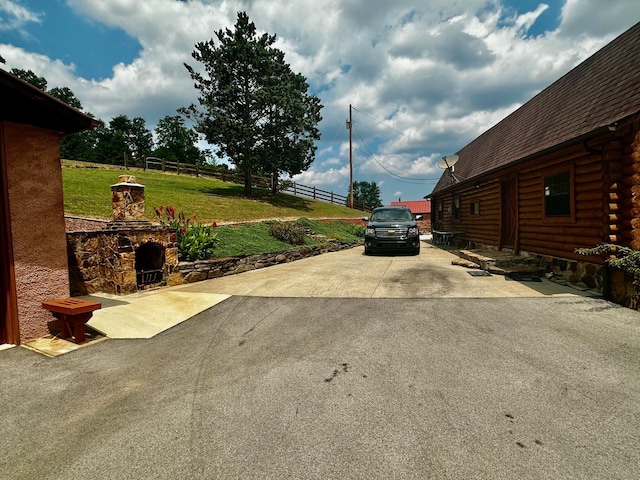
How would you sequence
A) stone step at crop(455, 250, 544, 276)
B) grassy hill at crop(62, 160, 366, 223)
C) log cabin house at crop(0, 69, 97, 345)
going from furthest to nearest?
grassy hill at crop(62, 160, 366, 223)
stone step at crop(455, 250, 544, 276)
log cabin house at crop(0, 69, 97, 345)

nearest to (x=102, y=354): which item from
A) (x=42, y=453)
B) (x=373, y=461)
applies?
(x=42, y=453)

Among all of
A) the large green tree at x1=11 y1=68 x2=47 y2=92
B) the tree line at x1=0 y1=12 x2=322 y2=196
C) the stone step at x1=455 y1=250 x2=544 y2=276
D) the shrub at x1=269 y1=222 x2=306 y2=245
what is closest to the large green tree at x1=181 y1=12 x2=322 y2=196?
the tree line at x1=0 y1=12 x2=322 y2=196

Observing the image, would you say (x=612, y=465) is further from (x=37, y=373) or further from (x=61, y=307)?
(x=61, y=307)

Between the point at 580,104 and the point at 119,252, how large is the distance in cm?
1169

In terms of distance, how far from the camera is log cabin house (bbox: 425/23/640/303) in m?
6.02

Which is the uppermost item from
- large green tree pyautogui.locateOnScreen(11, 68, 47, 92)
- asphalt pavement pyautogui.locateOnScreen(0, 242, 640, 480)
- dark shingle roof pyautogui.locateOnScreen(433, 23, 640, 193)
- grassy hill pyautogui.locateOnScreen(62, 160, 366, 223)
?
large green tree pyautogui.locateOnScreen(11, 68, 47, 92)

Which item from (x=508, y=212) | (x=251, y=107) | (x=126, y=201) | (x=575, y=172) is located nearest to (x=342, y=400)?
(x=126, y=201)

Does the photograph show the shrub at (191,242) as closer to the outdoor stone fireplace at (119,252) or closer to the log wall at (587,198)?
the outdoor stone fireplace at (119,252)

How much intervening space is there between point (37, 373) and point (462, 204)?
1598cm

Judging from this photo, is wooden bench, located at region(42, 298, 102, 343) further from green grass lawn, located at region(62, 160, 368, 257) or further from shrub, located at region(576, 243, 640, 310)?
shrub, located at region(576, 243, 640, 310)

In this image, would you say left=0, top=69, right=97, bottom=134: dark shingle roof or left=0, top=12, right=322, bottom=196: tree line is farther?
left=0, top=12, right=322, bottom=196: tree line

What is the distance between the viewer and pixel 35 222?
4613 millimetres

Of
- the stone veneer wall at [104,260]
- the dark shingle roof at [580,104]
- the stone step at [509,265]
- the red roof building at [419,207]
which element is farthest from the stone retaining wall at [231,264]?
the red roof building at [419,207]

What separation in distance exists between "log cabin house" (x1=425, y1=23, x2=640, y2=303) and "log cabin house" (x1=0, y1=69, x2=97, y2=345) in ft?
30.5
